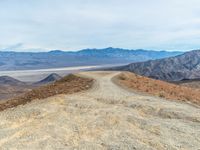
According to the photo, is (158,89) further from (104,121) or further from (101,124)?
(101,124)

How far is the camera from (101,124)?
953 inches

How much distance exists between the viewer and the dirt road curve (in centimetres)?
2073

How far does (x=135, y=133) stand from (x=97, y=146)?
10.5 feet

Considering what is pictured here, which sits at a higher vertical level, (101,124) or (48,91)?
(48,91)

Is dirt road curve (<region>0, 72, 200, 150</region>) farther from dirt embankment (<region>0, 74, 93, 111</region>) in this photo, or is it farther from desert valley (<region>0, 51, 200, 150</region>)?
dirt embankment (<region>0, 74, 93, 111</region>)

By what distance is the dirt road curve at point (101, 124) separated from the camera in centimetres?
2073

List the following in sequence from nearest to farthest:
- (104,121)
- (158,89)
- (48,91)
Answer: (104,121), (48,91), (158,89)

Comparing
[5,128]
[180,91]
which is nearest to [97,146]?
[5,128]

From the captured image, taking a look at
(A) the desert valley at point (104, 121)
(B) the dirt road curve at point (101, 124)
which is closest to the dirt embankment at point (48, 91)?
(A) the desert valley at point (104, 121)

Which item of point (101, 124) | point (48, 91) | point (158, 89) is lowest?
point (158, 89)

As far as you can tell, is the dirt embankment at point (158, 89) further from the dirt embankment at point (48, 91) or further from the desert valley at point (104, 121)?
the dirt embankment at point (48, 91)

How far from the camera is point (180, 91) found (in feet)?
132

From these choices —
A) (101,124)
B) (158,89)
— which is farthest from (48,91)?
(101,124)

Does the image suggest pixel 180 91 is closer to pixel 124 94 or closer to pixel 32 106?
pixel 124 94
